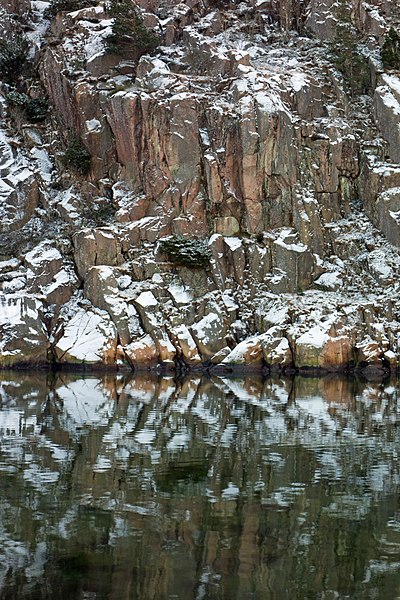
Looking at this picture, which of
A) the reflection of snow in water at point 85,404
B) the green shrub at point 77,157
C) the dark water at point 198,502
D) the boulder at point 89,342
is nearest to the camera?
the dark water at point 198,502

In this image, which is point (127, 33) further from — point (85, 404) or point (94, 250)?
point (85, 404)

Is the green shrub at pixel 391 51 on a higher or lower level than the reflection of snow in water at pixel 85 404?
higher

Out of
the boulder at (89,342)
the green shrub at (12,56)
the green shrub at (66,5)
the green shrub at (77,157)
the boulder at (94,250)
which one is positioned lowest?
A: the boulder at (89,342)

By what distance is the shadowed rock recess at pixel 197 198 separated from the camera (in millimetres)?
49844

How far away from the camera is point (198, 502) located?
49.2ft

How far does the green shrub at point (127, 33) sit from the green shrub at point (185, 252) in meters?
19.8

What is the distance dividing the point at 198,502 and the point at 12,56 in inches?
2328

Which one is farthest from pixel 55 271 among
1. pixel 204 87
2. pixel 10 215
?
pixel 204 87

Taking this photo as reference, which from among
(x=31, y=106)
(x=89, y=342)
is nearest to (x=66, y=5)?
(x=31, y=106)

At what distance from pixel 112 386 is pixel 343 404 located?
13.6m

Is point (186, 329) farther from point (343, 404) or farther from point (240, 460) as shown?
point (240, 460)

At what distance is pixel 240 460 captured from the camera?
1928 cm

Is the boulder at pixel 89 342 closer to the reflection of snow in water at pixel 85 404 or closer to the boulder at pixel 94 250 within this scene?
the boulder at pixel 94 250

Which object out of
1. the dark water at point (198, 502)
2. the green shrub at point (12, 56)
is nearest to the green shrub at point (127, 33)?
the green shrub at point (12, 56)
